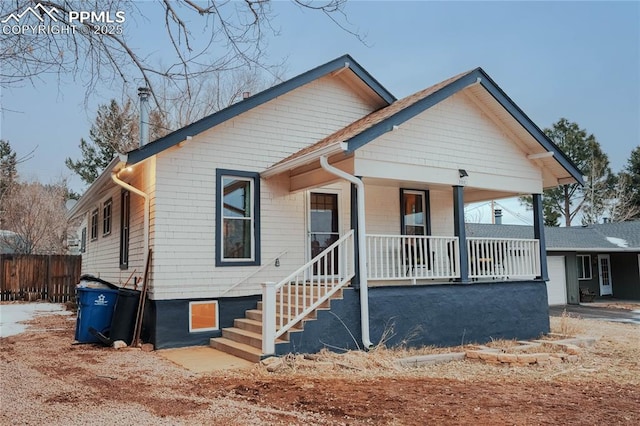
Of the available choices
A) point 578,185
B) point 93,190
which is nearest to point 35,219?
point 93,190

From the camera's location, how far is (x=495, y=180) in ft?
34.7

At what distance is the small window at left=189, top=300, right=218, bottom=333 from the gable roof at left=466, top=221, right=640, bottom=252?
14320 millimetres

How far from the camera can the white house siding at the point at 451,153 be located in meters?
9.01

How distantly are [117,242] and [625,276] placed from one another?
23.2 metres

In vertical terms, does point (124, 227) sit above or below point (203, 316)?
above

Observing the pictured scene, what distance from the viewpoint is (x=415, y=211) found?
457 inches

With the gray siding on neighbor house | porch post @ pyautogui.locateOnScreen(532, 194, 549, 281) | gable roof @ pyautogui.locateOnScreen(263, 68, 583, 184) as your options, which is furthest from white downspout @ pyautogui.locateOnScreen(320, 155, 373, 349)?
the gray siding on neighbor house

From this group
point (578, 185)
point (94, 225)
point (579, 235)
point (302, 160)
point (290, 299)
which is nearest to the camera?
point (290, 299)

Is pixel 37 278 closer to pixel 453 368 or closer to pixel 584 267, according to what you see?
pixel 453 368

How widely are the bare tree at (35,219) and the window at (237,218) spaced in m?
16.8

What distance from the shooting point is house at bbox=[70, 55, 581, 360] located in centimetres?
842

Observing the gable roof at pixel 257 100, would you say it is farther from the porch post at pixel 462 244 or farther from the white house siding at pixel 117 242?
the porch post at pixel 462 244

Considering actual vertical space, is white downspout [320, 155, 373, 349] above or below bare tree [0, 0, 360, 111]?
below

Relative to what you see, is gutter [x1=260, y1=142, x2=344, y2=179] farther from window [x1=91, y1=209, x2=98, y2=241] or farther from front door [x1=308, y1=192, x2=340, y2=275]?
window [x1=91, y1=209, x2=98, y2=241]
